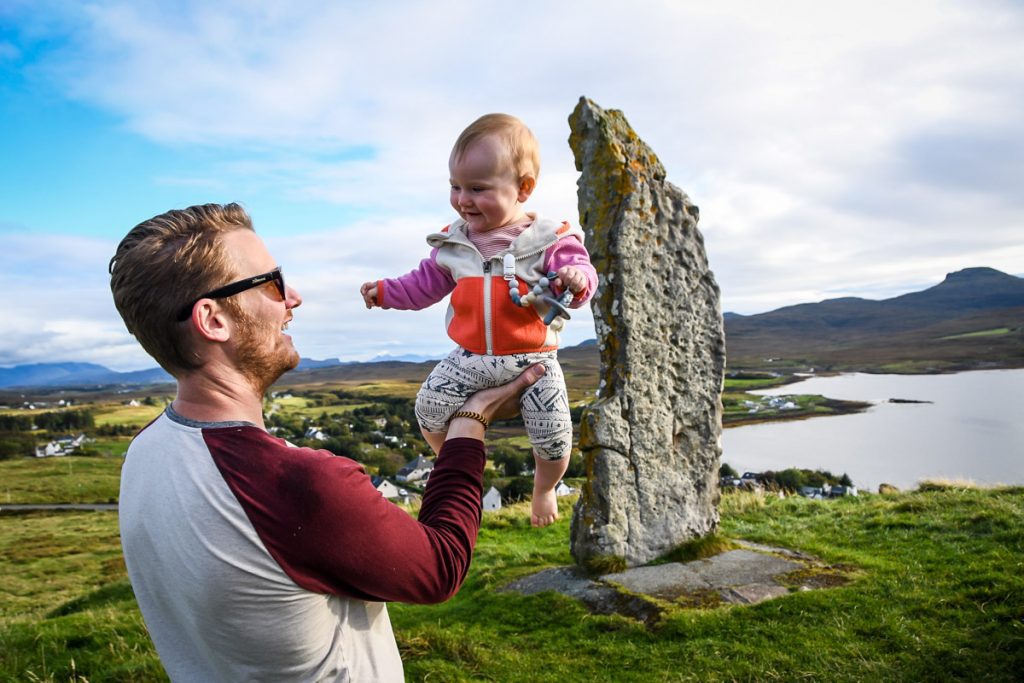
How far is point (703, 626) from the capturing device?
6.34 metres

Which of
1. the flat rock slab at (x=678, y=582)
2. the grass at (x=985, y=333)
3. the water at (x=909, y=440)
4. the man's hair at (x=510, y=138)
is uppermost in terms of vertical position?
the man's hair at (x=510, y=138)

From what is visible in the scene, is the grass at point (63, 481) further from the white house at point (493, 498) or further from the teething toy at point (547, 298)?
the teething toy at point (547, 298)

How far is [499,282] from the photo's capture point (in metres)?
2.99

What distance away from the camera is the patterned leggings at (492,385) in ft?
10.0

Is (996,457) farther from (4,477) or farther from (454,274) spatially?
(4,477)

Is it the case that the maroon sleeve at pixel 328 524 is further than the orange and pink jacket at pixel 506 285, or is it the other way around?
the orange and pink jacket at pixel 506 285

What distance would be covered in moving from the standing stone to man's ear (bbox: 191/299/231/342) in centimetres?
672

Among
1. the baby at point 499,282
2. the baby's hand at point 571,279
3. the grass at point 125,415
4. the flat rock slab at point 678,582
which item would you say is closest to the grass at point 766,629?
the flat rock slab at point 678,582

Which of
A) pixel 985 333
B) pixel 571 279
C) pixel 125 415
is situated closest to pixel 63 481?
pixel 125 415

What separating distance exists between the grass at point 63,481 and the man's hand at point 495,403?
46737 millimetres

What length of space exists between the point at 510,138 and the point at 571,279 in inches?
27.5

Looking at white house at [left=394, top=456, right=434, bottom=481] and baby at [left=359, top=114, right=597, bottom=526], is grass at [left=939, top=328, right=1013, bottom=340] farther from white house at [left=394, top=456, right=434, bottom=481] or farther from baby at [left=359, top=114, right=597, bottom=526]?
baby at [left=359, top=114, right=597, bottom=526]

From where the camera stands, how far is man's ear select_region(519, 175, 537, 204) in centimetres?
302

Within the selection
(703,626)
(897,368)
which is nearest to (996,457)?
(703,626)
